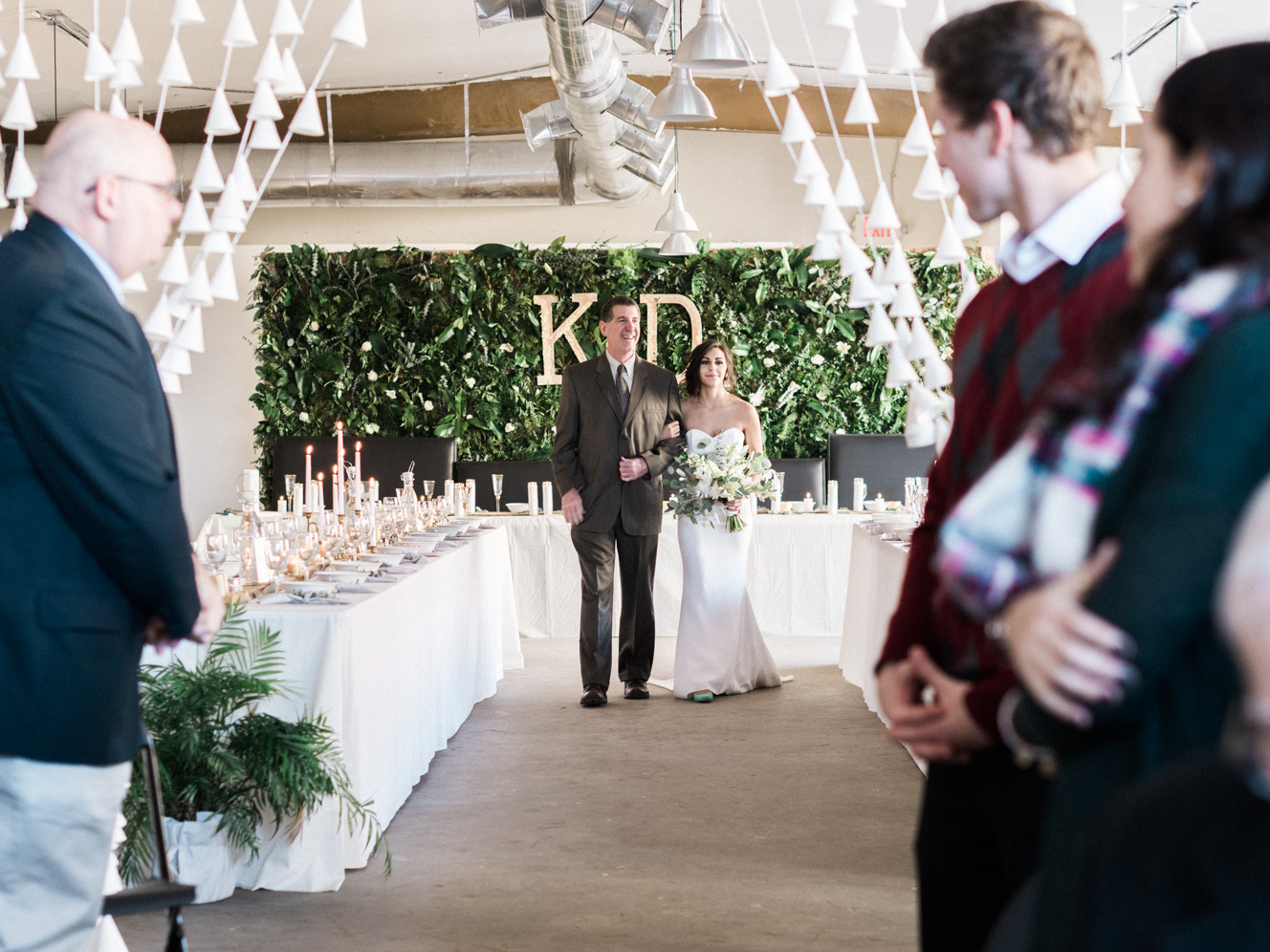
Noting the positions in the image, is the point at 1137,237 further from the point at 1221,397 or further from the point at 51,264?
the point at 51,264

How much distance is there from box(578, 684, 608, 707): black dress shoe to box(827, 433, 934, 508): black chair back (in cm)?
362

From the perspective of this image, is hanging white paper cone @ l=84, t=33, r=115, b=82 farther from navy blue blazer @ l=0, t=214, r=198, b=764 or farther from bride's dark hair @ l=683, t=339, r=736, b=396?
bride's dark hair @ l=683, t=339, r=736, b=396

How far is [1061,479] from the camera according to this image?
38.0 inches

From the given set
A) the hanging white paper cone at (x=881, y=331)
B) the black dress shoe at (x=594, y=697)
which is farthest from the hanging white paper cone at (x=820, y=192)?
the black dress shoe at (x=594, y=697)

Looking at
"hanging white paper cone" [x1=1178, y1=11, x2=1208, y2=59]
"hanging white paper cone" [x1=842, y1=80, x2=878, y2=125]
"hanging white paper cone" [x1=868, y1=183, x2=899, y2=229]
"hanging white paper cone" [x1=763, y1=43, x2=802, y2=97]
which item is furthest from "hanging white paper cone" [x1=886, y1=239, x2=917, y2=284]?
"hanging white paper cone" [x1=1178, y1=11, x2=1208, y2=59]

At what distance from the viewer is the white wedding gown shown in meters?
5.65

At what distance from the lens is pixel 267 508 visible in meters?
9.16

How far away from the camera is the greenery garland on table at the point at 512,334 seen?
902 centimetres

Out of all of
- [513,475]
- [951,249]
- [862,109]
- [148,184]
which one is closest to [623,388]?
[951,249]

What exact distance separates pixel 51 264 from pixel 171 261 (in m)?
1.22

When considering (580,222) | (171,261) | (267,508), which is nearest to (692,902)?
(171,261)

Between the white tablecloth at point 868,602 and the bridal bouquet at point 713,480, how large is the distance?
61 cm

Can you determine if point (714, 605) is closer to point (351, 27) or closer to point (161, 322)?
point (161, 322)

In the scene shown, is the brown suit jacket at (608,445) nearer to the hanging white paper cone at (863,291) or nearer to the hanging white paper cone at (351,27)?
the hanging white paper cone at (863,291)
